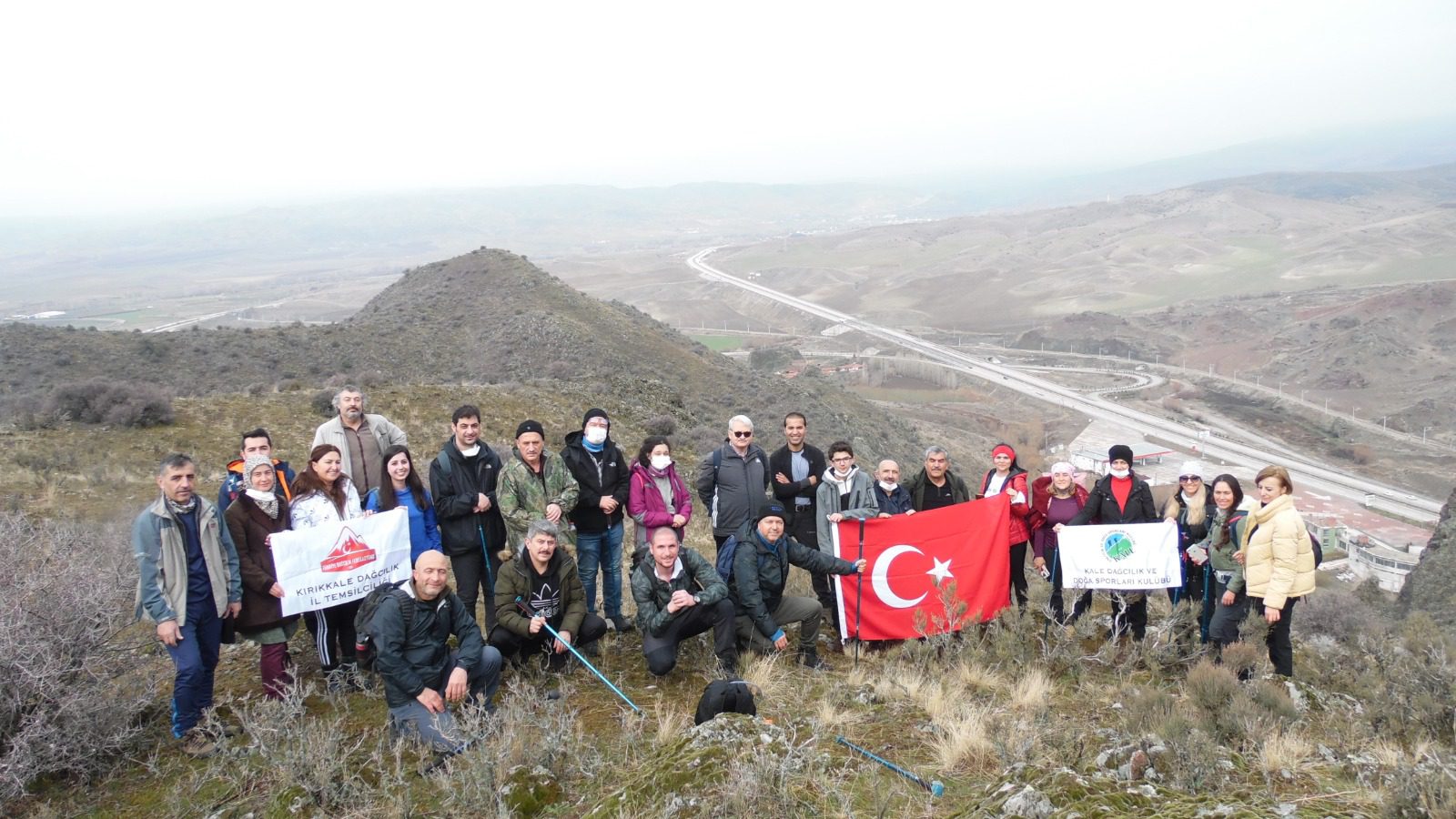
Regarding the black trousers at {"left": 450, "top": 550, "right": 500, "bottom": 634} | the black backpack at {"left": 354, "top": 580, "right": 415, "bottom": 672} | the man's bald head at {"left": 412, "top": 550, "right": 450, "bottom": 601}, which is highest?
the man's bald head at {"left": 412, "top": 550, "right": 450, "bottom": 601}

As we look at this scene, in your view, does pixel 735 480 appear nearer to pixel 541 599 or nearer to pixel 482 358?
pixel 541 599

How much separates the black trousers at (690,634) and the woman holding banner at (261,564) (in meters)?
2.52

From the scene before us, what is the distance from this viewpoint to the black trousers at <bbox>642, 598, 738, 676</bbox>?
5973 millimetres

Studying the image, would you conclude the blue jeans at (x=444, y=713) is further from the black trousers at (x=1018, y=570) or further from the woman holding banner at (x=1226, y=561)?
the woman holding banner at (x=1226, y=561)

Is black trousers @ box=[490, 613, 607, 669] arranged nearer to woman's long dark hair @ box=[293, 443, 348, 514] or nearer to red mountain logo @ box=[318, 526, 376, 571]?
red mountain logo @ box=[318, 526, 376, 571]

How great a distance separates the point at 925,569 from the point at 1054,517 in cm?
126

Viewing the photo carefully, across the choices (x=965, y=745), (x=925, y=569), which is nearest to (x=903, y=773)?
(x=965, y=745)

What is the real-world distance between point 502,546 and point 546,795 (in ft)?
9.09

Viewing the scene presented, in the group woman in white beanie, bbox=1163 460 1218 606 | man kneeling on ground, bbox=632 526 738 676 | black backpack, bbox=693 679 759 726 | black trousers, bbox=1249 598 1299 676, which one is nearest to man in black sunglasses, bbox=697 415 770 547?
man kneeling on ground, bbox=632 526 738 676

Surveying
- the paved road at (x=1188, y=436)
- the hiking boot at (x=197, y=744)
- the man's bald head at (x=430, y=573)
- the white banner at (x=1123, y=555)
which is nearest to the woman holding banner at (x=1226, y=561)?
the white banner at (x=1123, y=555)

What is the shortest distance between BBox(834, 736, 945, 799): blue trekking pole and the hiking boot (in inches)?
148

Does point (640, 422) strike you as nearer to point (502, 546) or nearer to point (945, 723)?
point (502, 546)

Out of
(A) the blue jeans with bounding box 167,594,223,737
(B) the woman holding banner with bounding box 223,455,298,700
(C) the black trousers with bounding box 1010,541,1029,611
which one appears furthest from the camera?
(C) the black trousers with bounding box 1010,541,1029,611

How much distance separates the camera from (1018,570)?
7.52 metres
